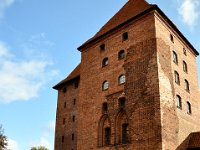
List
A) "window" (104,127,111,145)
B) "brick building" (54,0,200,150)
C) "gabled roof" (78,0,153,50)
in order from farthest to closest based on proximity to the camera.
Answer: "gabled roof" (78,0,153,50)
"window" (104,127,111,145)
"brick building" (54,0,200,150)

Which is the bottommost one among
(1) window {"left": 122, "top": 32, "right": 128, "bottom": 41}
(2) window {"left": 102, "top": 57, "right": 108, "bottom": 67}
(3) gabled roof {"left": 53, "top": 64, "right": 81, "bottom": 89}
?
(2) window {"left": 102, "top": 57, "right": 108, "bottom": 67}

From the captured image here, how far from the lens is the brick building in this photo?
1766cm

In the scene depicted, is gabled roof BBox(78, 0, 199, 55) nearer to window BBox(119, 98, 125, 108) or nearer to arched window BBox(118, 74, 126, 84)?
arched window BBox(118, 74, 126, 84)

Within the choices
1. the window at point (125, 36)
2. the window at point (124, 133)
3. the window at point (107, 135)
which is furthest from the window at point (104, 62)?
the window at point (124, 133)

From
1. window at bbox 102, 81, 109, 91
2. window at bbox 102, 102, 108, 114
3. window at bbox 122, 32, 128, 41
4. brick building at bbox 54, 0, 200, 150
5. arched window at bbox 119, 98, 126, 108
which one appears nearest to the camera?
brick building at bbox 54, 0, 200, 150

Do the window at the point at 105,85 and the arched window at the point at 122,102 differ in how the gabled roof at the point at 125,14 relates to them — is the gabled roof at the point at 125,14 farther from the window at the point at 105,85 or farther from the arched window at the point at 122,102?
the arched window at the point at 122,102

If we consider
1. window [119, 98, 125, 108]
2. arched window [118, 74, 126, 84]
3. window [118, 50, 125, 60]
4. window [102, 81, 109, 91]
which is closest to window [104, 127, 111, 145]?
window [119, 98, 125, 108]

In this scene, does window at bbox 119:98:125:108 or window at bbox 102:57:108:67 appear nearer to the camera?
window at bbox 119:98:125:108

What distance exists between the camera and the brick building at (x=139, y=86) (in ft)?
57.9

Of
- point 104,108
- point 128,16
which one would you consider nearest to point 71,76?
point 104,108

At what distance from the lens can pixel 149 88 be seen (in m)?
18.1

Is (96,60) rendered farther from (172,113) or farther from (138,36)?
(172,113)

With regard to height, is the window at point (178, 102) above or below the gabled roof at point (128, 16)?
below

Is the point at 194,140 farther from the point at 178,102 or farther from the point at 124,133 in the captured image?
the point at 124,133
